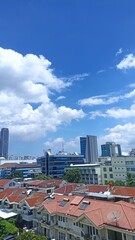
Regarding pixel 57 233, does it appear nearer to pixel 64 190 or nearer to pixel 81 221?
pixel 81 221

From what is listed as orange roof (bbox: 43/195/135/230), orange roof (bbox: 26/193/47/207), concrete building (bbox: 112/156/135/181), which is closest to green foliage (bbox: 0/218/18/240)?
orange roof (bbox: 26/193/47/207)

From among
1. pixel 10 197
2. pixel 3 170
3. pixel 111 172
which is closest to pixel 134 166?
pixel 111 172

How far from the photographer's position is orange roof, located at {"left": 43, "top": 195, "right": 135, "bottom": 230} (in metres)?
25.1

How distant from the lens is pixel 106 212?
27.9 metres

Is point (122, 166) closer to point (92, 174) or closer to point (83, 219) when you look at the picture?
point (92, 174)

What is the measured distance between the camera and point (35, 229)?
3781cm

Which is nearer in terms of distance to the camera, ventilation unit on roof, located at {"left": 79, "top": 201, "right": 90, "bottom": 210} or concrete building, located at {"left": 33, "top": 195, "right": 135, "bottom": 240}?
concrete building, located at {"left": 33, "top": 195, "right": 135, "bottom": 240}

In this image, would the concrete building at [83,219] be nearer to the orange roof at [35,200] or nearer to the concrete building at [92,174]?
the orange roof at [35,200]

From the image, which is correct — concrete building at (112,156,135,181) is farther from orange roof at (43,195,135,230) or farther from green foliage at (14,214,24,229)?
orange roof at (43,195,135,230)

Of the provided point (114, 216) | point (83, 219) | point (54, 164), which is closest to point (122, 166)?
point (54, 164)

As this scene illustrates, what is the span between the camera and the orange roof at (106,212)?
82.4 feet

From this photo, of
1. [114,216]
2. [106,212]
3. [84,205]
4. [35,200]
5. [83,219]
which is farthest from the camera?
[35,200]

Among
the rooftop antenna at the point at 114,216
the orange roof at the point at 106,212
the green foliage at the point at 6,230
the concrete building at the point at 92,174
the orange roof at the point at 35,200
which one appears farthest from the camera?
the concrete building at the point at 92,174

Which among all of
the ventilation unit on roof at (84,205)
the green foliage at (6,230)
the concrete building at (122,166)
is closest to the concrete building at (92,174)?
the concrete building at (122,166)
